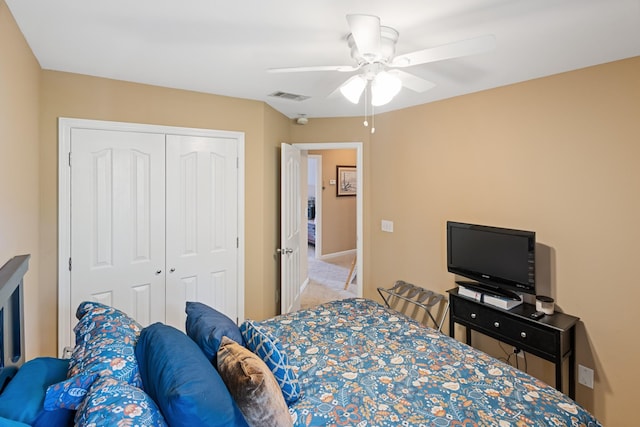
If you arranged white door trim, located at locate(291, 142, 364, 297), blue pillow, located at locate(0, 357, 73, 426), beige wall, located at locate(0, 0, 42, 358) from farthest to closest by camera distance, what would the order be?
white door trim, located at locate(291, 142, 364, 297)
beige wall, located at locate(0, 0, 42, 358)
blue pillow, located at locate(0, 357, 73, 426)

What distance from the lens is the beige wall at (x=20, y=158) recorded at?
163 cm

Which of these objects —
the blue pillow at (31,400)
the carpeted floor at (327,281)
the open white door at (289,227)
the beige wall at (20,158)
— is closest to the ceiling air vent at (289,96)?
the open white door at (289,227)

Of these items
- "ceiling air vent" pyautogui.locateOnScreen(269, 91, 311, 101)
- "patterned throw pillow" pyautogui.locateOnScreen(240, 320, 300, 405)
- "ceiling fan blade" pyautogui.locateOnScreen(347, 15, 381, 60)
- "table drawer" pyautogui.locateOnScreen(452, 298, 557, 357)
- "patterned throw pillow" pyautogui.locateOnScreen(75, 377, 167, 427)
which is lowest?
"table drawer" pyautogui.locateOnScreen(452, 298, 557, 357)

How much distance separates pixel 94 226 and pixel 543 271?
3408 mm

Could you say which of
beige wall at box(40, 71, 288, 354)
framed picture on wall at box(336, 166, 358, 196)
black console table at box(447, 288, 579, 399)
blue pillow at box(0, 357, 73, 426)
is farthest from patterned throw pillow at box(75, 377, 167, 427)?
framed picture on wall at box(336, 166, 358, 196)

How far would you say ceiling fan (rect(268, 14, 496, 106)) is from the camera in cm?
139

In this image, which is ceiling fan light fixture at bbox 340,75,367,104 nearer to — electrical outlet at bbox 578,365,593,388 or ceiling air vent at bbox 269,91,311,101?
ceiling air vent at bbox 269,91,311,101

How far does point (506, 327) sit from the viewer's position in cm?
253

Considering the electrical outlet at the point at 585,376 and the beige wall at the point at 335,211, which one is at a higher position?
the beige wall at the point at 335,211

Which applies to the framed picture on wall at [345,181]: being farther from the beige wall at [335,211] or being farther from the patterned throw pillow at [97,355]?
the patterned throw pillow at [97,355]

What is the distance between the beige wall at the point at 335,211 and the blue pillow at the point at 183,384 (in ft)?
18.8

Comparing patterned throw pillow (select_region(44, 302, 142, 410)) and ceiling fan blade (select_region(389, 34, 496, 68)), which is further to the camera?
ceiling fan blade (select_region(389, 34, 496, 68))

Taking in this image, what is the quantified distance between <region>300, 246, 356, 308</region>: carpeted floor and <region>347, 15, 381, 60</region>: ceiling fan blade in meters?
3.66

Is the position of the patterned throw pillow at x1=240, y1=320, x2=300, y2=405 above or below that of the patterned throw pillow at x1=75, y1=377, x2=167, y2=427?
below
